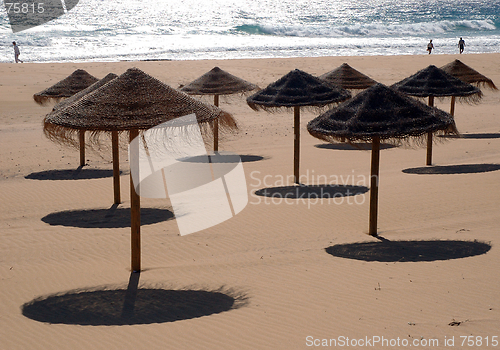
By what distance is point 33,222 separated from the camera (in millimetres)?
10625

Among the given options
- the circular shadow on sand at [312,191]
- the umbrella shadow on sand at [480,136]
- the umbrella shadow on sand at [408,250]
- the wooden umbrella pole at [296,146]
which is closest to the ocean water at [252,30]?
the umbrella shadow on sand at [480,136]

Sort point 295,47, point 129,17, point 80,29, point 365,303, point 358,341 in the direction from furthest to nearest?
point 129,17 → point 80,29 → point 295,47 → point 365,303 → point 358,341

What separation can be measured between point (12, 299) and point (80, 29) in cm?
5934

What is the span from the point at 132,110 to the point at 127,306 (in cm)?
234

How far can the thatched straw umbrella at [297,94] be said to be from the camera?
12531 mm

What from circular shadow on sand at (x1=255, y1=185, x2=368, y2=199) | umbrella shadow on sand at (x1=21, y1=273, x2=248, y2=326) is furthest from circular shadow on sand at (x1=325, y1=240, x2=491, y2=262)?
circular shadow on sand at (x1=255, y1=185, x2=368, y2=199)

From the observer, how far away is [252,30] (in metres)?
69.1

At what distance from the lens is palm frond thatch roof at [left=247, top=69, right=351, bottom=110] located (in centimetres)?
1253

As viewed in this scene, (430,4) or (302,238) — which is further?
(430,4)

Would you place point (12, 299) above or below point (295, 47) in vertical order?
below

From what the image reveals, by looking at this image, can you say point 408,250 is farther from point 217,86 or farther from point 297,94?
point 217,86

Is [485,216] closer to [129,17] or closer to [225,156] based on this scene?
[225,156]

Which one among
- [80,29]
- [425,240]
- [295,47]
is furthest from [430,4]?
[425,240]

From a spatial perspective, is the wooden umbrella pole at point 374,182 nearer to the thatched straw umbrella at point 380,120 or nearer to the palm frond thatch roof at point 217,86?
the thatched straw umbrella at point 380,120
